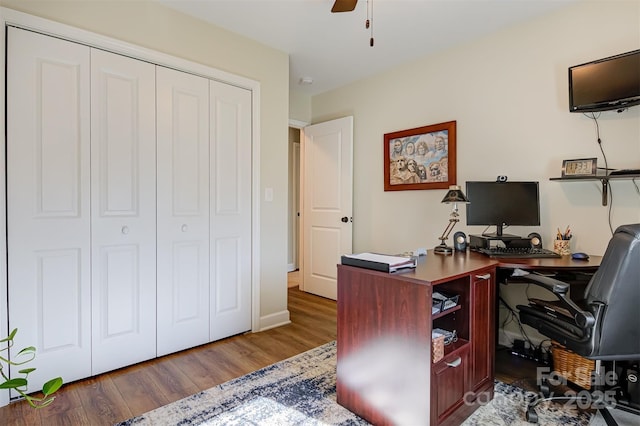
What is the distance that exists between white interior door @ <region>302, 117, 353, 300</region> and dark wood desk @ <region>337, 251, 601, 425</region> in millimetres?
1928

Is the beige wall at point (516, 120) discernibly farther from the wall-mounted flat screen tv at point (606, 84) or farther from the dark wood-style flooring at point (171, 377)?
the dark wood-style flooring at point (171, 377)

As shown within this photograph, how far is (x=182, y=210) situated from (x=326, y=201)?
186 cm

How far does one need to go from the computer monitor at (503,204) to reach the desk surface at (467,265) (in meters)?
0.30

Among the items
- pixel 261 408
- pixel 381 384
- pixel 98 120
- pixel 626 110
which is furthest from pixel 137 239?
pixel 626 110

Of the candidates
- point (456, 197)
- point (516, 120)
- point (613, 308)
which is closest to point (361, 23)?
point (516, 120)

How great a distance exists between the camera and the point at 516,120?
8.92 feet

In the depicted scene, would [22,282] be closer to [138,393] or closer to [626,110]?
[138,393]

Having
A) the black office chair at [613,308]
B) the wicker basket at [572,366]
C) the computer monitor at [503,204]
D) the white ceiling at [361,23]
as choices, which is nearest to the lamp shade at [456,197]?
the computer monitor at [503,204]

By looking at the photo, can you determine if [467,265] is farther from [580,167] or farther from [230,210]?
[230,210]

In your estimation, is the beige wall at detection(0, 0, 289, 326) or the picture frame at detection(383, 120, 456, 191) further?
the picture frame at detection(383, 120, 456, 191)

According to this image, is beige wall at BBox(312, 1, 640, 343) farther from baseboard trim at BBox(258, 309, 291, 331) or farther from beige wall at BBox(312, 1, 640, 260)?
baseboard trim at BBox(258, 309, 291, 331)

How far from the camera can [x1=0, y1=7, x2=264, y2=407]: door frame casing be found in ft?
6.37

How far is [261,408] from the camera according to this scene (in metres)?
1.93

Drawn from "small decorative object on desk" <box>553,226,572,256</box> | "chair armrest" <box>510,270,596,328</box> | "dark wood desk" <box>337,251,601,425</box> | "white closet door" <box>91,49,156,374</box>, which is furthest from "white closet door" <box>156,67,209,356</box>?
"small decorative object on desk" <box>553,226,572,256</box>
